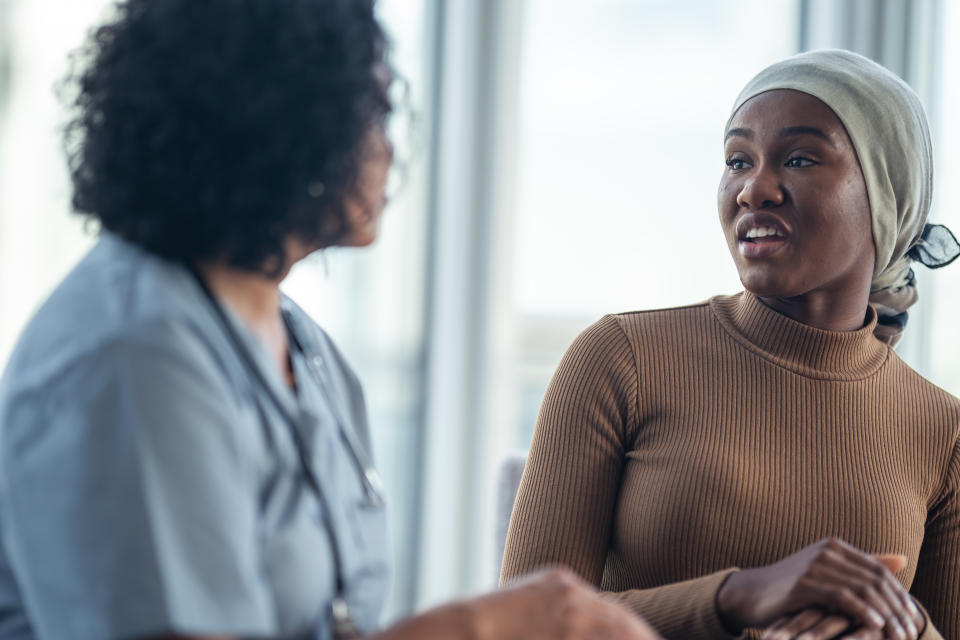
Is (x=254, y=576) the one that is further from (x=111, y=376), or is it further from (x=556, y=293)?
(x=556, y=293)

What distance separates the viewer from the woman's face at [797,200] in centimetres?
140

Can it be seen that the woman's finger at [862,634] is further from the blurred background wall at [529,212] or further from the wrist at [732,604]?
the blurred background wall at [529,212]

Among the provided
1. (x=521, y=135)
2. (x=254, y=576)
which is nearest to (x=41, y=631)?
(x=254, y=576)

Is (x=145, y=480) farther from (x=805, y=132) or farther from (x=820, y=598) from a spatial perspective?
(x=805, y=132)

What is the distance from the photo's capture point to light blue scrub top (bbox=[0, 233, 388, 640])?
71cm

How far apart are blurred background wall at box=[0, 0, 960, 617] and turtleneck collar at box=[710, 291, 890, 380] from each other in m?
1.47

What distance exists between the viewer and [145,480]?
28.2 inches

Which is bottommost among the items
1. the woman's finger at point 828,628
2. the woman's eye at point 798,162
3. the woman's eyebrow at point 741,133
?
the woman's finger at point 828,628

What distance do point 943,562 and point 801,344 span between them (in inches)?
15.5

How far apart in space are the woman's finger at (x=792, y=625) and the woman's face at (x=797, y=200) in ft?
1.54

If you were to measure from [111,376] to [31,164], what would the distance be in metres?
1.95

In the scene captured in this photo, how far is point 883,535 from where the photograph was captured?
1377mm

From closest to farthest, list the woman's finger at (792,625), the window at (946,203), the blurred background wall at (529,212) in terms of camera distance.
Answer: the woman's finger at (792,625), the window at (946,203), the blurred background wall at (529,212)

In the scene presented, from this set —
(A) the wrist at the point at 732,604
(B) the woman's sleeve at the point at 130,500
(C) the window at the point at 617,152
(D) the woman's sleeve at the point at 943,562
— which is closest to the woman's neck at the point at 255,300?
(B) the woman's sleeve at the point at 130,500
